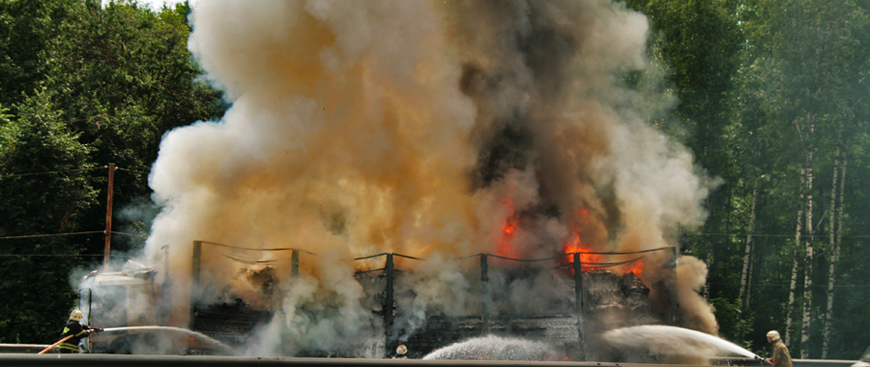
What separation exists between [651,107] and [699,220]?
16.0ft

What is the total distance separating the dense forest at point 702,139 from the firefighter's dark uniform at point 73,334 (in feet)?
40.1

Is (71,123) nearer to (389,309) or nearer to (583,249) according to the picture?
(389,309)

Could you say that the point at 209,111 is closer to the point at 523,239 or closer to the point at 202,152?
the point at 202,152

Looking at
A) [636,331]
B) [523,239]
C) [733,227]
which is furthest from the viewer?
[733,227]

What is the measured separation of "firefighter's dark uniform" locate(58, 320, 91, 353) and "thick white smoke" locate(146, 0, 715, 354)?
3.35 meters

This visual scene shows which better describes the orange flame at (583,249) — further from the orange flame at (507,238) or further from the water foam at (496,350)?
the water foam at (496,350)

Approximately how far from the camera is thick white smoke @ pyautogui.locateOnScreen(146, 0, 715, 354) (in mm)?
15016

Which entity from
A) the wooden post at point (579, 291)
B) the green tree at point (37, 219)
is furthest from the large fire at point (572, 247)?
the green tree at point (37, 219)

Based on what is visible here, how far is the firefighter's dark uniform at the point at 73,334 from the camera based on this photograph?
10.2 meters

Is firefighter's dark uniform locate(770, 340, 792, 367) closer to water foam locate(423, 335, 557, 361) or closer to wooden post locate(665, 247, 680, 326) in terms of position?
water foam locate(423, 335, 557, 361)

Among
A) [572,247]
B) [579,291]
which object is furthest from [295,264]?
[572,247]

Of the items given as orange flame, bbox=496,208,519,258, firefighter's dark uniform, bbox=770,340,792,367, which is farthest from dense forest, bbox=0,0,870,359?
firefighter's dark uniform, bbox=770,340,792,367

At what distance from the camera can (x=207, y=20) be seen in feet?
50.5

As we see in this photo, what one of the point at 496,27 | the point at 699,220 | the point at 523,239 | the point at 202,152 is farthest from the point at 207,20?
the point at 699,220
